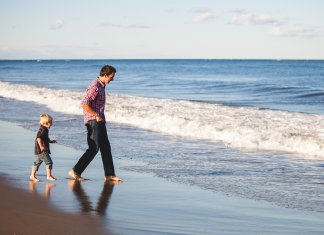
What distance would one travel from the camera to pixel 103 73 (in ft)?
25.7

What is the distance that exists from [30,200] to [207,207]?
202 centimetres

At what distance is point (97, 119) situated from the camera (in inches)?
312

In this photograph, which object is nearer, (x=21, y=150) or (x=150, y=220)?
(x=150, y=220)

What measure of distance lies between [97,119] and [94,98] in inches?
11.5

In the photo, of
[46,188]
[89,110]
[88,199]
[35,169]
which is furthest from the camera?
[35,169]

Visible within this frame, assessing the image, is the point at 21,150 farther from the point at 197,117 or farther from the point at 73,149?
the point at 197,117

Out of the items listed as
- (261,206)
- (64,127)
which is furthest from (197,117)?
(261,206)

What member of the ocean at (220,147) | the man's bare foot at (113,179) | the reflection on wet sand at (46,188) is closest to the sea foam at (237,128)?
the ocean at (220,147)

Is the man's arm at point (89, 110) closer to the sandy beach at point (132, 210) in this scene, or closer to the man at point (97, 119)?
the man at point (97, 119)

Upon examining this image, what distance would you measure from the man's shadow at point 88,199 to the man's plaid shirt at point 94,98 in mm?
911

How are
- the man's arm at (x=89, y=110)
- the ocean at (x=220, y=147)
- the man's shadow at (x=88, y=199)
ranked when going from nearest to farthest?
1. the man's shadow at (x=88, y=199)
2. the man's arm at (x=89, y=110)
3. the ocean at (x=220, y=147)

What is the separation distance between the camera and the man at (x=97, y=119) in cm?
785

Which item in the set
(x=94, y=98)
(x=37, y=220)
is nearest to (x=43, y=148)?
(x=94, y=98)

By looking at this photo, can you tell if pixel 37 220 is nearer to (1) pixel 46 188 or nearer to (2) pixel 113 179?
(1) pixel 46 188
